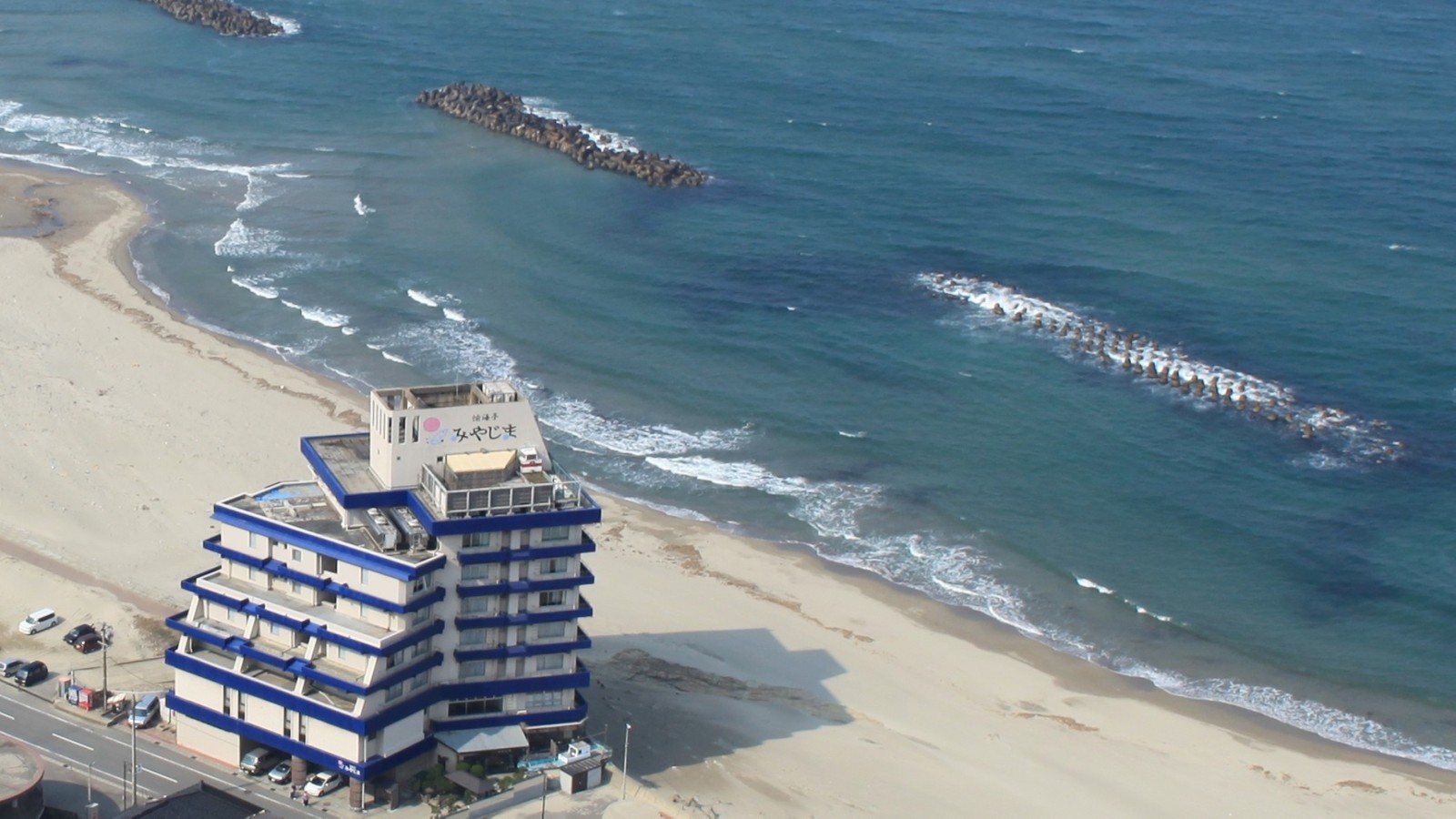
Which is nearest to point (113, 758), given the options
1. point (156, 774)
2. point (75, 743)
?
point (75, 743)

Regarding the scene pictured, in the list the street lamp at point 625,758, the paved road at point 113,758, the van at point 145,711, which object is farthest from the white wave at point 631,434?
the paved road at point 113,758

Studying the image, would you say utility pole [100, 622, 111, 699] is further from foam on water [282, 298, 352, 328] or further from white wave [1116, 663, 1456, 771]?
white wave [1116, 663, 1456, 771]

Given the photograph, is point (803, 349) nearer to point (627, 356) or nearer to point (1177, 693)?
point (627, 356)

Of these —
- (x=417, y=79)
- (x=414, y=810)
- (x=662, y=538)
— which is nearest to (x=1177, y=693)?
(x=662, y=538)

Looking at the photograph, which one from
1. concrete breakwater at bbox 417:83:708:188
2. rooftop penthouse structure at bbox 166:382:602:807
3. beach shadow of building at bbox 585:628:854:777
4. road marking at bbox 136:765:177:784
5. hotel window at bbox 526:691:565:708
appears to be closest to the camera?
rooftop penthouse structure at bbox 166:382:602:807

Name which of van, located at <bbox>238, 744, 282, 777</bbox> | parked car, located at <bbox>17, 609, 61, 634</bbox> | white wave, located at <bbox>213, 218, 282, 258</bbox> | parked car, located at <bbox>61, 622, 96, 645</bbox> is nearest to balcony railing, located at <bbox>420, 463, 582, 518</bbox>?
van, located at <bbox>238, 744, 282, 777</bbox>

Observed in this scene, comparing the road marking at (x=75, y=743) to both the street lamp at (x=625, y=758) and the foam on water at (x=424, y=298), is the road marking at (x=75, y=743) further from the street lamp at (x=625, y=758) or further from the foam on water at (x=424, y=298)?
the foam on water at (x=424, y=298)
